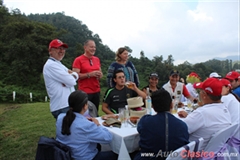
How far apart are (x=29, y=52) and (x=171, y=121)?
22935 mm

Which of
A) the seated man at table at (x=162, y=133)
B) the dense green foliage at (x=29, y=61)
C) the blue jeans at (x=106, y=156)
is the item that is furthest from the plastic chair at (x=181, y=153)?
the dense green foliage at (x=29, y=61)

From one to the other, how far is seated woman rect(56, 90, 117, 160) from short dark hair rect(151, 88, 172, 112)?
627 mm

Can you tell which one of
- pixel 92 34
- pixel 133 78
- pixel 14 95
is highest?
pixel 92 34

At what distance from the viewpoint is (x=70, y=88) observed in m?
2.80

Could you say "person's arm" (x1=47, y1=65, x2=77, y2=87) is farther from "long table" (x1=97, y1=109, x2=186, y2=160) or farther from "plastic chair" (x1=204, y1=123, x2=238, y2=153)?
"plastic chair" (x1=204, y1=123, x2=238, y2=153)

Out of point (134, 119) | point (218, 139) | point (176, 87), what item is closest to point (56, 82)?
point (134, 119)

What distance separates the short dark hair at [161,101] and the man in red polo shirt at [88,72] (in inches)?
78.4

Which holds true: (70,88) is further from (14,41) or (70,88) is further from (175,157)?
(14,41)

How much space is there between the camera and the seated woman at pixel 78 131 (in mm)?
1820

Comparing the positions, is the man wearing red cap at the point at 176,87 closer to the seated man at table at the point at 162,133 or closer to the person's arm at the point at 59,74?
the person's arm at the point at 59,74

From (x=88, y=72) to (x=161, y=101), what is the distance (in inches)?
86.8

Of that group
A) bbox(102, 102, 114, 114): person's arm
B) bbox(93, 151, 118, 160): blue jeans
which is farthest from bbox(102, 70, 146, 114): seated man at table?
bbox(93, 151, 118, 160): blue jeans

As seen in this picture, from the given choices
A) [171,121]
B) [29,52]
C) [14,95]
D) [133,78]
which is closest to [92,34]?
[29,52]

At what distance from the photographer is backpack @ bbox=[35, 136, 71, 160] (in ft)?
5.52
